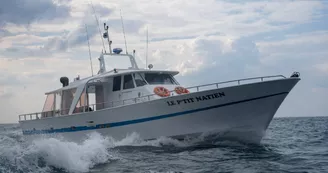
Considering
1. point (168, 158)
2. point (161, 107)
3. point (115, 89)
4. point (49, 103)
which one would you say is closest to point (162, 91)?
point (161, 107)

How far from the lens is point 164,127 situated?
46.9ft

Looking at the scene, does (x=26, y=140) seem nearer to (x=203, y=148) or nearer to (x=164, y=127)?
(x=164, y=127)

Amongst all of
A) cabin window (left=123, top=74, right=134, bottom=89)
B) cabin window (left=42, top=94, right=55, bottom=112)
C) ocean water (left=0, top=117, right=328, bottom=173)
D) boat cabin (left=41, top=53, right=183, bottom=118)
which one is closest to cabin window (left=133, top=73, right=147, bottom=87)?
boat cabin (left=41, top=53, right=183, bottom=118)

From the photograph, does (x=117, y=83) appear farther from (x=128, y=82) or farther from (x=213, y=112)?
(x=213, y=112)

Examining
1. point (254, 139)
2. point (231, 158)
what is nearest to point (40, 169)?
point (231, 158)

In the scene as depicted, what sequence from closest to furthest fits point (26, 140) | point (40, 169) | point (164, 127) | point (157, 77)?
point (40, 169)
point (164, 127)
point (157, 77)
point (26, 140)

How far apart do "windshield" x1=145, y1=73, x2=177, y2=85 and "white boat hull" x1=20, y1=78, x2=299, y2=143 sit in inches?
89.5

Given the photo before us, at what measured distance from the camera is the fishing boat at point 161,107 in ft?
43.8

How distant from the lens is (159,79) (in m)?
17.1

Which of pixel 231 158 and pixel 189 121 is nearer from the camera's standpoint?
pixel 231 158

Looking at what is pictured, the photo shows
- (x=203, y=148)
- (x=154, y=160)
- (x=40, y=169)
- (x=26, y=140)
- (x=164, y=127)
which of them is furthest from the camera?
(x=26, y=140)

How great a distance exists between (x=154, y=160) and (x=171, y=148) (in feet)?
8.31

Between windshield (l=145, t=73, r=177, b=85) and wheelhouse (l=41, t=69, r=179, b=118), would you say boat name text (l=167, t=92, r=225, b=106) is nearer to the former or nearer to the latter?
wheelhouse (l=41, t=69, r=179, b=118)

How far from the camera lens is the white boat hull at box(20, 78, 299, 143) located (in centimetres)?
1327
